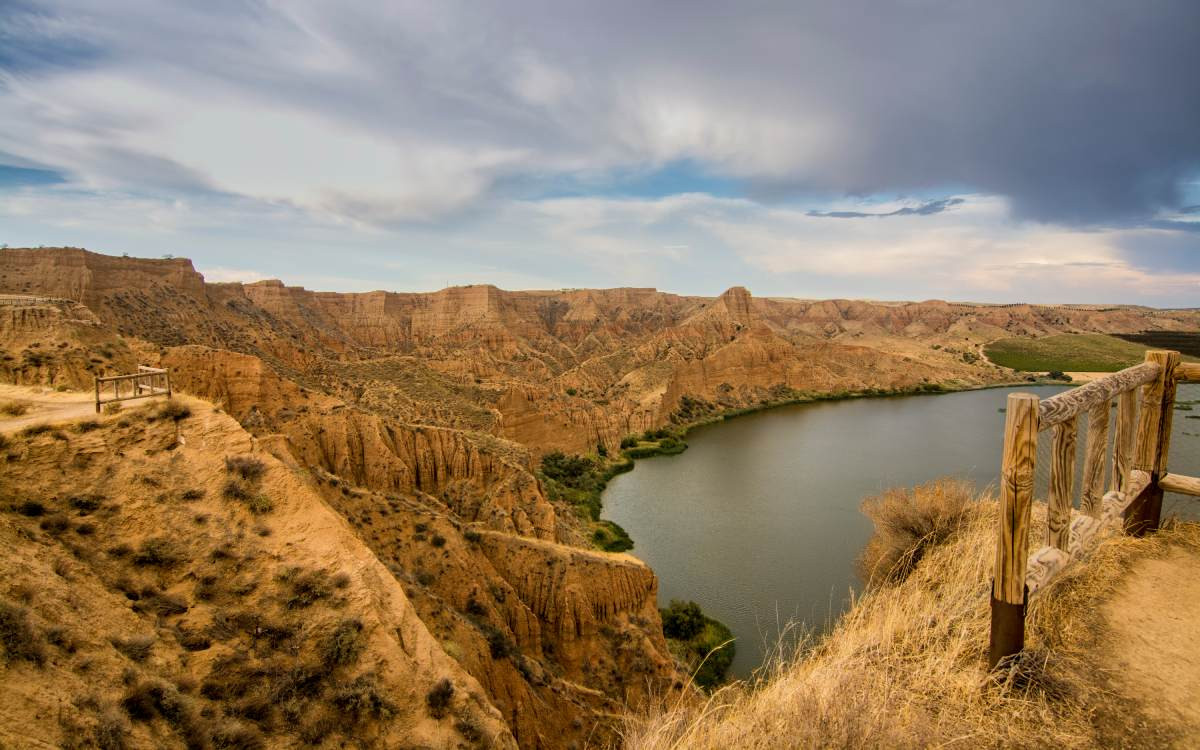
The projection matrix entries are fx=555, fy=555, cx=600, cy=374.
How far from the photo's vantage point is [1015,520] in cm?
320

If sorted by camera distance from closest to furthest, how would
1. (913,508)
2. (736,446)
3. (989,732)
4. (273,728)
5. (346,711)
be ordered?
(989,732) < (273,728) < (346,711) < (913,508) < (736,446)

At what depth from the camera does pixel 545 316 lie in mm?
115938

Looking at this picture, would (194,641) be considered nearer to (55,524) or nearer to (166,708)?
(166,708)

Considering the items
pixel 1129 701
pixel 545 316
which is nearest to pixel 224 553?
pixel 1129 701

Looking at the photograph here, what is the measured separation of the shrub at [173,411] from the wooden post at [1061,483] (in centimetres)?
1114

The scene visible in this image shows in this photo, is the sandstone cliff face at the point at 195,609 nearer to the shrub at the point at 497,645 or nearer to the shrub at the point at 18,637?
the shrub at the point at 18,637

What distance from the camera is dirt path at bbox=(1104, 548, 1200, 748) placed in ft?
10.2

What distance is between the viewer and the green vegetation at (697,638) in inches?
A: 675

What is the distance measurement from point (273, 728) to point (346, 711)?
2.40ft

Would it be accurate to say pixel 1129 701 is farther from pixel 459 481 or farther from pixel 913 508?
pixel 459 481

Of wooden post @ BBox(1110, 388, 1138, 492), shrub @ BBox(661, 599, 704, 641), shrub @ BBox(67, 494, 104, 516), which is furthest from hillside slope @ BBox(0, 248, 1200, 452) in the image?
wooden post @ BBox(1110, 388, 1138, 492)

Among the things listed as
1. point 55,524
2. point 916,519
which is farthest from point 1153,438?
point 55,524

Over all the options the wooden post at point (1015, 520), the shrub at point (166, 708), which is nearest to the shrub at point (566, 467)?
the shrub at point (166, 708)

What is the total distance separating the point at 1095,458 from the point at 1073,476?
96cm
